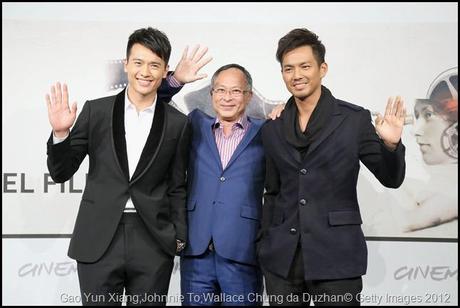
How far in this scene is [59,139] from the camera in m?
2.43

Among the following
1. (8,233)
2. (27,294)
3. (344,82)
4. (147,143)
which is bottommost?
(27,294)

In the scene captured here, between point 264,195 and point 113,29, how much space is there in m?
1.78

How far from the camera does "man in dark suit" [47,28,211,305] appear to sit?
2486 millimetres

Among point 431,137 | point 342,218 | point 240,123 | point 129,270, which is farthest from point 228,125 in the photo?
point 431,137

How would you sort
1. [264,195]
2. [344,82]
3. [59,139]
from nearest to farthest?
[59,139]
[264,195]
[344,82]

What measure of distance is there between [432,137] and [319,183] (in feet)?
5.35

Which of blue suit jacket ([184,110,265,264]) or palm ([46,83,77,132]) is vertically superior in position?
palm ([46,83,77,132])

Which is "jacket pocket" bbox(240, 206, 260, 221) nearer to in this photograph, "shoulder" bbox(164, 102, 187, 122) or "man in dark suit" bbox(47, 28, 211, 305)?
"man in dark suit" bbox(47, 28, 211, 305)

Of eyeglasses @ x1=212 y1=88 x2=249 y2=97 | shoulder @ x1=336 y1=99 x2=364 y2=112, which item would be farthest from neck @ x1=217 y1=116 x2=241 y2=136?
shoulder @ x1=336 y1=99 x2=364 y2=112

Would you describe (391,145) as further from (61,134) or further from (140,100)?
(61,134)

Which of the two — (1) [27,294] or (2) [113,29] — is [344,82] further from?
(1) [27,294]

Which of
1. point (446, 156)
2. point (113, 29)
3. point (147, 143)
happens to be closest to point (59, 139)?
point (147, 143)

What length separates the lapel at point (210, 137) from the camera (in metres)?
2.75

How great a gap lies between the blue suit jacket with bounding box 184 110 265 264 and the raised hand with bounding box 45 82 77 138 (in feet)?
2.30
